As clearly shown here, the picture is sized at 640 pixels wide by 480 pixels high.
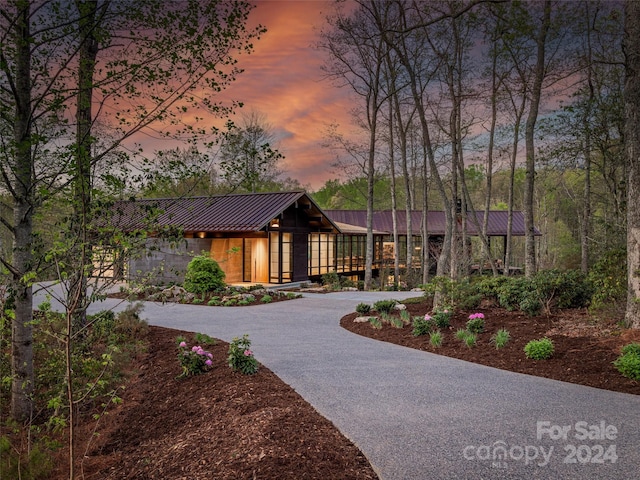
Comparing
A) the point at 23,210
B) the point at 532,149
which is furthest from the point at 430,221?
the point at 23,210

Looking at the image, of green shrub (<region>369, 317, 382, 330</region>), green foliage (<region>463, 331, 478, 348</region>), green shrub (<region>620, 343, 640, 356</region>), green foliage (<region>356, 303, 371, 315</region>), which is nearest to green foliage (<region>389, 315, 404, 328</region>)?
green shrub (<region>369, 317, 382, 330</region>)

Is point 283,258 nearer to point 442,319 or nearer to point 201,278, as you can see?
point 201,278

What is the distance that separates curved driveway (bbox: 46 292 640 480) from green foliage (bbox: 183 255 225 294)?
23.1 feet

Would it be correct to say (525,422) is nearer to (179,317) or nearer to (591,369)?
(591,369)

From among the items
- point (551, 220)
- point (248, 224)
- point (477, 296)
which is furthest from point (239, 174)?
point (551, 220)

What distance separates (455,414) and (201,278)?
10.9 metres

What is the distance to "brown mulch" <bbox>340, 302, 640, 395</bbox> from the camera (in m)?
5.42

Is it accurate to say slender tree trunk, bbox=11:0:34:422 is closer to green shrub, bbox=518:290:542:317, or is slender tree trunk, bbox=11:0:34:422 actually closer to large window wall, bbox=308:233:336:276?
green shrub, bbox=518:290:542:317

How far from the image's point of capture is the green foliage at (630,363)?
5086 millimetres

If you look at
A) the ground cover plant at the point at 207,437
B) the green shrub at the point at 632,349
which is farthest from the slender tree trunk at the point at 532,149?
the ground cover plant at the point at 207,437

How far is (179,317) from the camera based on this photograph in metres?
10.2

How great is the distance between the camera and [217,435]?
375cm

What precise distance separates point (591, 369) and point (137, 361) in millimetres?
6574

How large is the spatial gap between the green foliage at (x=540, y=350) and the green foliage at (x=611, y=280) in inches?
84.6
